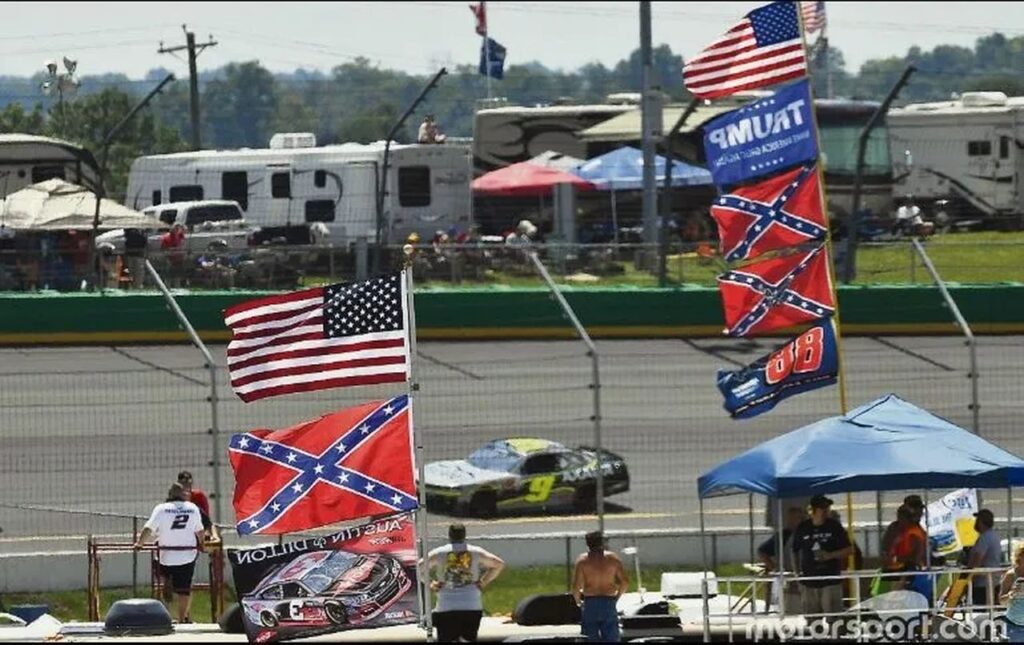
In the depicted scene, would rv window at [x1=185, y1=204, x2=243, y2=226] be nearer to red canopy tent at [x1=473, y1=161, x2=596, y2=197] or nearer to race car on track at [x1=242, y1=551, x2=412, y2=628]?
red canopy tent at [x1=473, y1=161, x2=596, y2=197]

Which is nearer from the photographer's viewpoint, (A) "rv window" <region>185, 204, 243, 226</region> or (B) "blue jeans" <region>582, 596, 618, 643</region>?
(B) "blue jeans" <region>582, 596, 618, 643</region>

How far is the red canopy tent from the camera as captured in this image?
1492 inches

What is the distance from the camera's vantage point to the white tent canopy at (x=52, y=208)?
29094mm

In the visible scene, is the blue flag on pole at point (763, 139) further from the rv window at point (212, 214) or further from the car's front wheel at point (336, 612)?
the rv window at point (212, 214)

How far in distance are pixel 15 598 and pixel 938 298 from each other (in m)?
12.9

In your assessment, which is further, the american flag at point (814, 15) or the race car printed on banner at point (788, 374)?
the american flag at point (814, 15)

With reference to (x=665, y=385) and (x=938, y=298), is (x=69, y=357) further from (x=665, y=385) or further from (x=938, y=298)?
(x=938, y=298)

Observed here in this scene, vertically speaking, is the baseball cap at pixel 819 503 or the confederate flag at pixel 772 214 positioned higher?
the confederate flag at pixel 772 214

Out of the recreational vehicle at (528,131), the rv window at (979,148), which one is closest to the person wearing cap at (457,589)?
the rv window at (979,148)

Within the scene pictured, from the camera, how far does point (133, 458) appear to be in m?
21.2

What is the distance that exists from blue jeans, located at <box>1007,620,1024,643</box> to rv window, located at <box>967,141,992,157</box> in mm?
26224

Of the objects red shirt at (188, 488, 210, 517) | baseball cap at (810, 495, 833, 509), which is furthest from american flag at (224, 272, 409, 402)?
red shirt at (188, 488, 210, 517)

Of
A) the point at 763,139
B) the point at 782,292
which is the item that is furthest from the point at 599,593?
the point at 763,139

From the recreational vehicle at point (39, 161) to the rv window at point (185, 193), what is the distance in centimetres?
439
